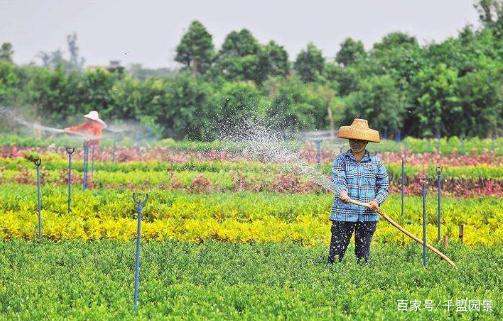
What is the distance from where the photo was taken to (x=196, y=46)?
138 ft

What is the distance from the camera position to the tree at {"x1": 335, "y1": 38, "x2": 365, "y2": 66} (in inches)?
2013

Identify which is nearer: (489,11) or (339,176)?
(339,176)

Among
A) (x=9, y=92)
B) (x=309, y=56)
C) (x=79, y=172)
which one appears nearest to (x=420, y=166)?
(x=79, y=172)

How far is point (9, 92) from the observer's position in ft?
121

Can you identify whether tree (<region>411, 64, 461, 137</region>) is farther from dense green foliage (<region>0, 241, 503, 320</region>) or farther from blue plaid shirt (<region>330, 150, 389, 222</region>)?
blue plaid shirt (<region>330, 150, 389, 222</region>)

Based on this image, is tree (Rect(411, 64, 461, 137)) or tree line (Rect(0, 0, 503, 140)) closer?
tree line (Rect(0, 0, 503, 140))

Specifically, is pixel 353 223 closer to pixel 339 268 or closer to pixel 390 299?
pixel 339 268

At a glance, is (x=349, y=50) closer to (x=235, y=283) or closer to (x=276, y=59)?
(x=276, y=59)

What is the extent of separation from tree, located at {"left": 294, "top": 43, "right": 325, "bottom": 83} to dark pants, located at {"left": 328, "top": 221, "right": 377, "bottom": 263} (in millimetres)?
35930

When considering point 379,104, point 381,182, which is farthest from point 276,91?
point 381,182

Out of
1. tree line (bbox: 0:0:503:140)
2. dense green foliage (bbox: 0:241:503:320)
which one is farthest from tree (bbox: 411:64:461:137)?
dense green foliage (bbox: 0:241:503:320)

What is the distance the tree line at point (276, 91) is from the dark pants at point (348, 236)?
1913 centimetres

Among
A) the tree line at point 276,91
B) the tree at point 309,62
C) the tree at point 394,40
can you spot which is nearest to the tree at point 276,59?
the tree line at point 276,91

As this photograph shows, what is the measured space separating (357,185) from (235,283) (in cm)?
171
